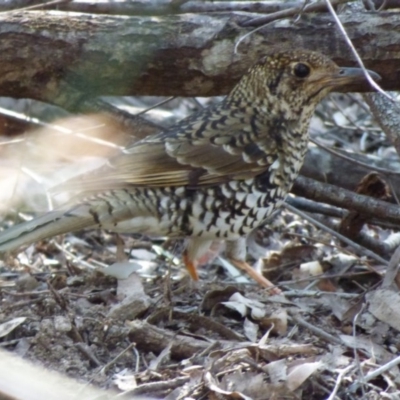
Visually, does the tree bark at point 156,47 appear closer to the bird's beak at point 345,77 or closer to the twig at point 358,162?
the bird's beak at point 345,77

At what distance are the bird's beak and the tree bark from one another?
0.23 metres

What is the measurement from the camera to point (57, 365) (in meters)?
4.37

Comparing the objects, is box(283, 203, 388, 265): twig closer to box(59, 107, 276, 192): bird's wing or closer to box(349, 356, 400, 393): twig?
box(59, 107, 276, 192): bird's wing

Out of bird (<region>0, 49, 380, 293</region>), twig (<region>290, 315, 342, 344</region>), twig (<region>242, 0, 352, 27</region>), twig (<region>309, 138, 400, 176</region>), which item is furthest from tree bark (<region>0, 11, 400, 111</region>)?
twig (<region>290, 315, 342, 344</region>)

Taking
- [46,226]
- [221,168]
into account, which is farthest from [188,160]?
[46,226]

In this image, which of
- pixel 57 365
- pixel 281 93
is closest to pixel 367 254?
pixel 281 93

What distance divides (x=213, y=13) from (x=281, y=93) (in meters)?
0.62

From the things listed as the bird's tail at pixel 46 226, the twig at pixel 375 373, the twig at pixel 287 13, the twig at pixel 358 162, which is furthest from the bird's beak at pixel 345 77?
the twig at pixel 375 373

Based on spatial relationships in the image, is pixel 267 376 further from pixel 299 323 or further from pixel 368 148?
pixel 368 148

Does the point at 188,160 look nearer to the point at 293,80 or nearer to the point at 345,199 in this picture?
the point at 293,80

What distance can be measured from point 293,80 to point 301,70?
0.11 m

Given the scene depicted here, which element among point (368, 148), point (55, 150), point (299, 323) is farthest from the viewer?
point (368, 148)

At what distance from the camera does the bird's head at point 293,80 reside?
5.23m

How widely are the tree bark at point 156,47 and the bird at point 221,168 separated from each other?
171mm
